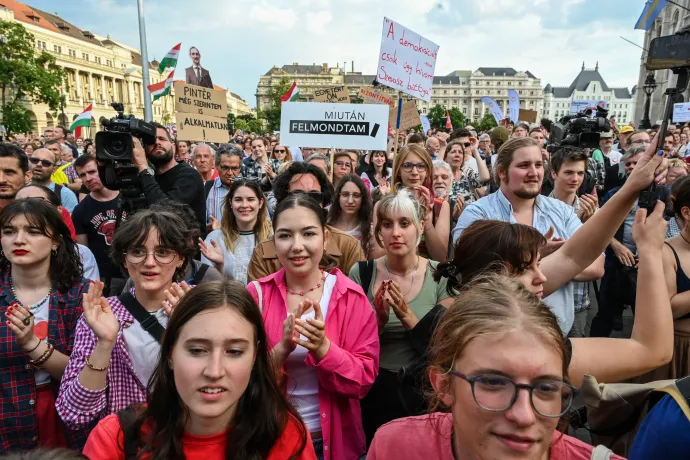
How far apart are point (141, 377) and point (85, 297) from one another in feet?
1.38

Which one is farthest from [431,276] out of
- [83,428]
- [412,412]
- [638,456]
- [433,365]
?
[83,428]

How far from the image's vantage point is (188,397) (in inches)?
57.0

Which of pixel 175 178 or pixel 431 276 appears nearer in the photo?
pixel 431 276

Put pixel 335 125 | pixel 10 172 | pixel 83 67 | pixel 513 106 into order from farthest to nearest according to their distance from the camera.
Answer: pixel 83 67 < pixel 513 106 < pixel 335 125 < pixel 10 172

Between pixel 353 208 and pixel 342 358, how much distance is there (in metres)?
2.29

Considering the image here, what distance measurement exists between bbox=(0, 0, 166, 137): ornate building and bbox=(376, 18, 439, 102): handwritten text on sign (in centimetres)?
6051

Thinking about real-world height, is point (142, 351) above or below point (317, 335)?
below

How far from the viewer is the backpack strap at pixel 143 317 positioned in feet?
6.66

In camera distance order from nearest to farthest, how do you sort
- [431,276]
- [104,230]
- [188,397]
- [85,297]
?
[188,397]
[85,297]
[431,276]
[104,230]

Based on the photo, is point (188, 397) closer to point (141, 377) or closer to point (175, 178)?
point (141, 377)

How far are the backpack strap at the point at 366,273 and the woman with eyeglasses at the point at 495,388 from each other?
130 centimetres

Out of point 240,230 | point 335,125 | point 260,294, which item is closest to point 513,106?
point 335,125

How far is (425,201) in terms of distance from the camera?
3889 mm

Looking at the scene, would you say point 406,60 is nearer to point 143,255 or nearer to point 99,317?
point 143,255
